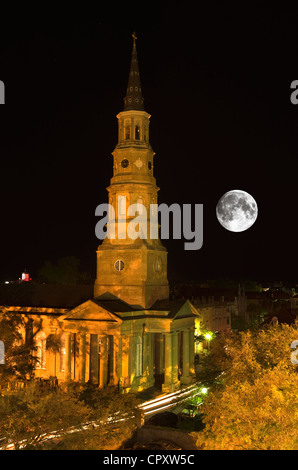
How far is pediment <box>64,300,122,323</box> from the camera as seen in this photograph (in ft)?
149

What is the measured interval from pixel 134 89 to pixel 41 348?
28817mm

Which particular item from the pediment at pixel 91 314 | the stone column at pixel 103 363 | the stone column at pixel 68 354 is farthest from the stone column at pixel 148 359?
the stone column at pixel 68 354

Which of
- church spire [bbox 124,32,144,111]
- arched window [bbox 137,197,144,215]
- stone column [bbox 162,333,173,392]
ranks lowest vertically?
stone column [bbox 162,333,173,392]

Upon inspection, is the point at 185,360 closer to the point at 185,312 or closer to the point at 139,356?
the point at 185,312

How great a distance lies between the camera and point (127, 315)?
46.7 meters

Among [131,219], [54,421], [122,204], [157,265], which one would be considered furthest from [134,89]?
[54,421]

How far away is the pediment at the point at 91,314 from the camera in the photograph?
45.5 metres

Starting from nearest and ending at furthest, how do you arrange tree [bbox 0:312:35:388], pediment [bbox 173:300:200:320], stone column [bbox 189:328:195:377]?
tree [bbox 0:312:35:388]
pediment [bbox 173:300:200:320]
stone column [bbox 189:328:195:377]

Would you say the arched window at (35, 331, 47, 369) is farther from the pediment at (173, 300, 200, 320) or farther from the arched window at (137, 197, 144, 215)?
the arched window at (137, 197, 144, 215)

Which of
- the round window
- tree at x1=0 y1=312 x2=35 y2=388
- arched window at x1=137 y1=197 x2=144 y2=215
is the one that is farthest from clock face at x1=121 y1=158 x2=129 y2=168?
tree at x1=0 y1=312 x2=35 y2=388
